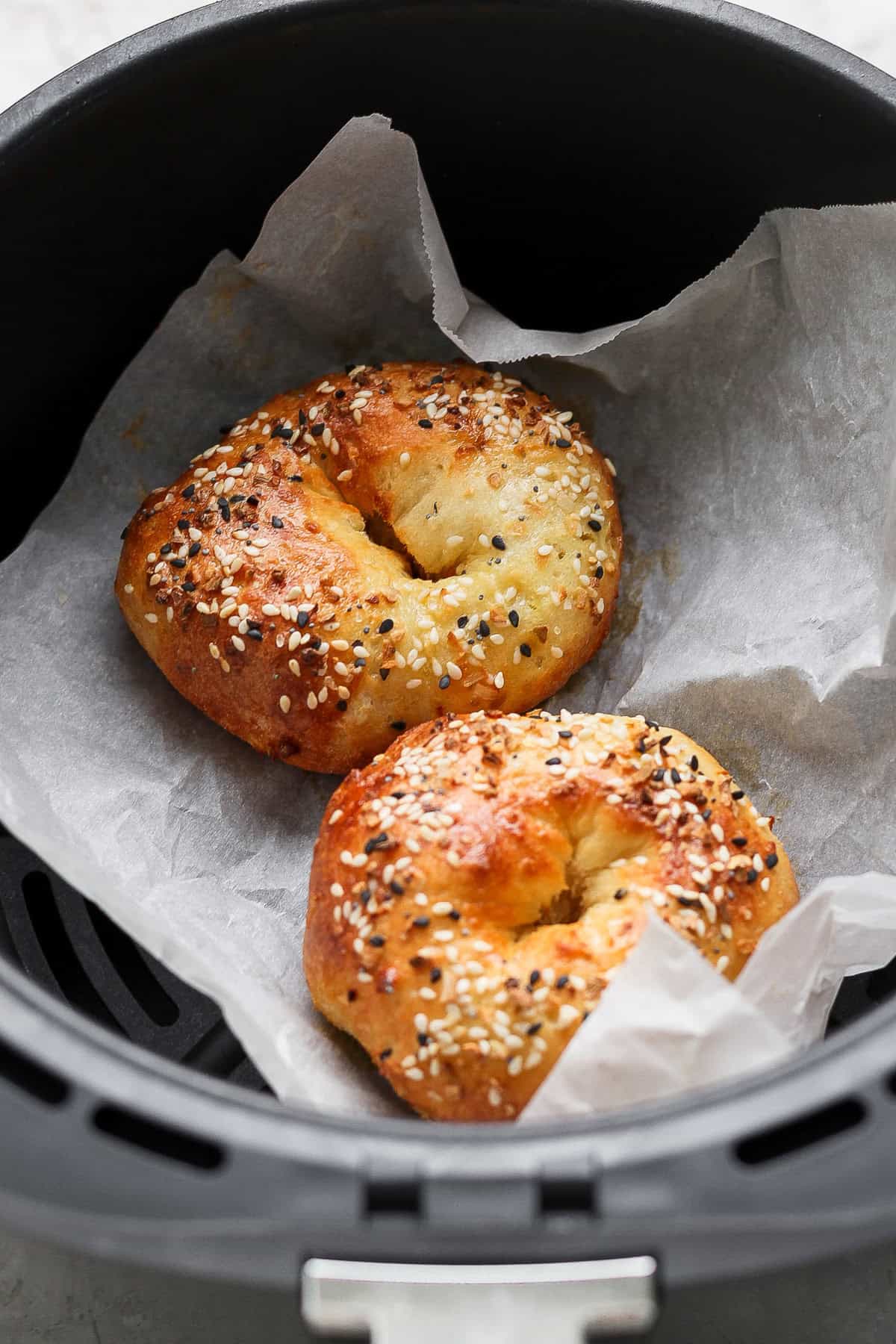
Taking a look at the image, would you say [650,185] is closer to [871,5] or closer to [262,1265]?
[871,5]

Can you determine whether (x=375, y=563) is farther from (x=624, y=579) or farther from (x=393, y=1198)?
(x=393, y=1198)

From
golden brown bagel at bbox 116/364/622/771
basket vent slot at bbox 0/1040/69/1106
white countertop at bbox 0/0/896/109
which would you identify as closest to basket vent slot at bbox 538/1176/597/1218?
basket vent slot at bbox 0/1040/69/1106

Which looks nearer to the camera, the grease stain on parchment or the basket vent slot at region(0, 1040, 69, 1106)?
A: the basket vent slot at region(0, 1040, 69, 1106)

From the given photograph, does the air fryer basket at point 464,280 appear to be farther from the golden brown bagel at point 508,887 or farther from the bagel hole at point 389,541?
the bagel hole at point 389,541

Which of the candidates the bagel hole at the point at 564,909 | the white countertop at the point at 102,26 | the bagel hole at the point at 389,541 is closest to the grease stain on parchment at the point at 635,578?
the bagel hole at the point at 389,541

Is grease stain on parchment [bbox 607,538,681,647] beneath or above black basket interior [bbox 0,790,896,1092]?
beneath

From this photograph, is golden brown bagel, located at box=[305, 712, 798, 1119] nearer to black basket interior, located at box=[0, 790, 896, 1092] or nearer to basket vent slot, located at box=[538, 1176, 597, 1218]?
black basket interior, located at box=[0, 790, 896, 1092]

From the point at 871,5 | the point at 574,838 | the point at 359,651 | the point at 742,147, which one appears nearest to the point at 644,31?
Answer: the point at 742,147
